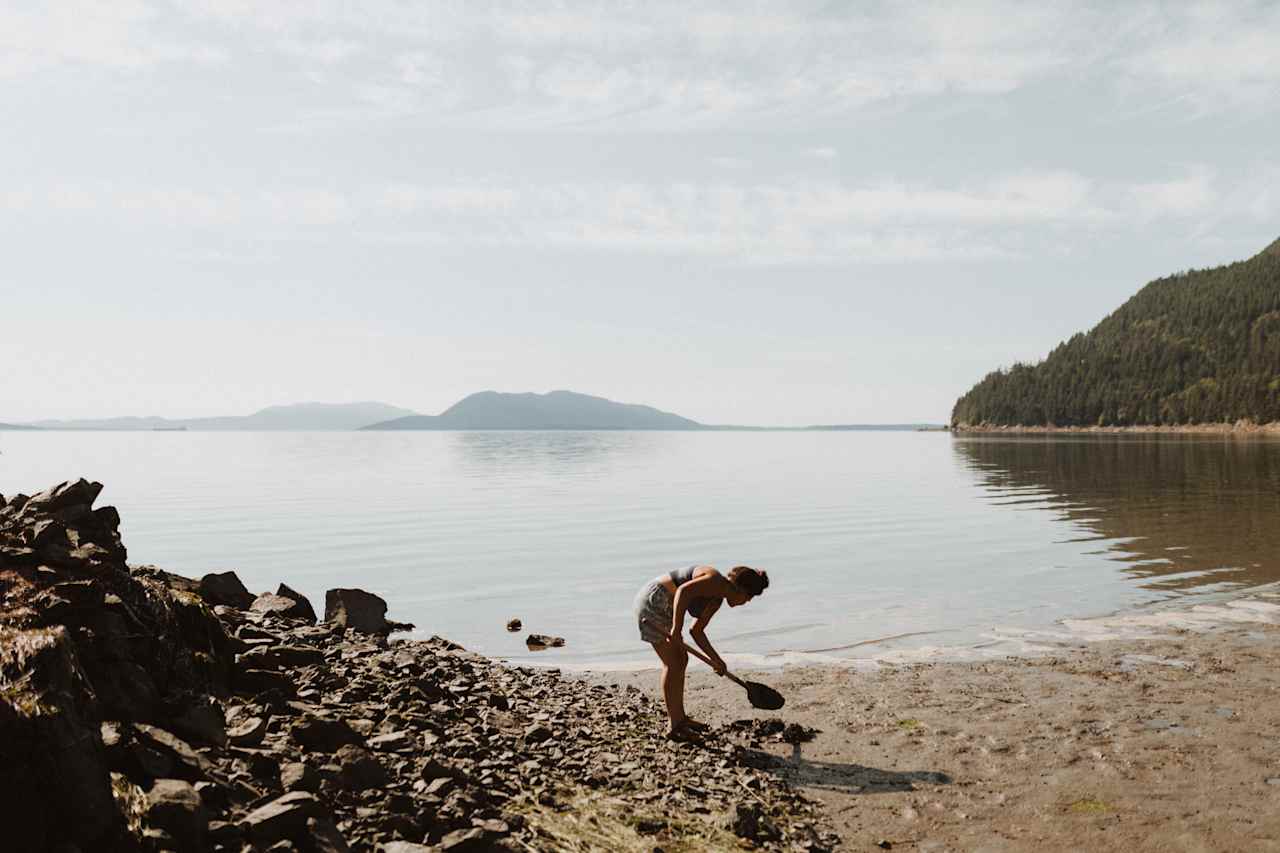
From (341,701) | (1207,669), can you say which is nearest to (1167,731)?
(1207,669)

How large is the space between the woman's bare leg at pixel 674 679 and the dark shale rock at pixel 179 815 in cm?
614

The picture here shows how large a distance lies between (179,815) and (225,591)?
10640 mm

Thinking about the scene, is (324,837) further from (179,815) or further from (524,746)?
(524,746)

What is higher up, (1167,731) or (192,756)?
(192,756)

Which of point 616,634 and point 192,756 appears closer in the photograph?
point 192,756

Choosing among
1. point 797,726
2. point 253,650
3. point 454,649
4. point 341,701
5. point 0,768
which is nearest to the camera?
point 0,768

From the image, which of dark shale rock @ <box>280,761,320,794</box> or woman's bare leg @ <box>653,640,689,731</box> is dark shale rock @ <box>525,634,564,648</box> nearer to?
woman's bare leg @ <box>653,640,689,731</box>

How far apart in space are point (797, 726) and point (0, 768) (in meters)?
8.83

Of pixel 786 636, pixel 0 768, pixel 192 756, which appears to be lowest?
pixel 786 636

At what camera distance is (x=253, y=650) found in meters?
10.6

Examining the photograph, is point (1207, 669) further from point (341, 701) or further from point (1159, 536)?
point (1159, 536)

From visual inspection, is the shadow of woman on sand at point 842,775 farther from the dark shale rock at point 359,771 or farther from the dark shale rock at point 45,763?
the dark shale rock at point 45,763

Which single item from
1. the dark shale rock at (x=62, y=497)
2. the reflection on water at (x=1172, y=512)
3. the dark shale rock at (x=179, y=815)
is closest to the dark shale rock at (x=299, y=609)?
the dark shale rock at (x=62, y=497)

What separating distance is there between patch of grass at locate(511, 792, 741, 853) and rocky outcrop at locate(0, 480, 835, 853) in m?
0.03
